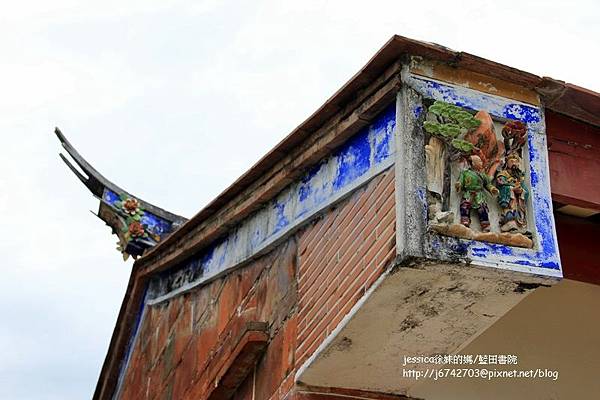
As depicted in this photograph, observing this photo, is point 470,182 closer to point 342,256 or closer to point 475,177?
point 475,177

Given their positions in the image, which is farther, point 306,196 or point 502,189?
point 306,196

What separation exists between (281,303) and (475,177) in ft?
4.01

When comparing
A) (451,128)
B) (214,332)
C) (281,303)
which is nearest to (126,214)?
(214,332)

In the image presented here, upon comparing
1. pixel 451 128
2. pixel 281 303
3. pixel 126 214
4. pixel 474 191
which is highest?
pixel 126 214

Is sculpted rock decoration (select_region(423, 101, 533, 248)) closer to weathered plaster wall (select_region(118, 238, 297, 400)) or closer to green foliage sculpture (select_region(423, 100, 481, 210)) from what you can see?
green foliage sculpture (select_region(423, 100, 481, 210))

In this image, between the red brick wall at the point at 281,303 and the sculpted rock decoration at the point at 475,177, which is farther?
the red brick wall at the point at 281,303

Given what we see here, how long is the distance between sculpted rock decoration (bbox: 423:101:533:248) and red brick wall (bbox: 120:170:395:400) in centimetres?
18

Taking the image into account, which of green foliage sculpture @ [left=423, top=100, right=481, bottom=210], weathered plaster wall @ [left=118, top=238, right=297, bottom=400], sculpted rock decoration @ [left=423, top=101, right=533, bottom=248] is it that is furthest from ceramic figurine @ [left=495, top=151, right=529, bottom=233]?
weathered plaster wall @ [left=118, top=238, right=297, bottom=400]

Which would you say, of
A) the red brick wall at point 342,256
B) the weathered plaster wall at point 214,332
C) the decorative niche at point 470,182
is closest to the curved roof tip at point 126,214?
the weathered plaster wall at point 214,332

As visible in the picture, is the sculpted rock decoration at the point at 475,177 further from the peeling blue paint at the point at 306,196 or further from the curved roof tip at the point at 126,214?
the curved roof tip at the point at 126,214

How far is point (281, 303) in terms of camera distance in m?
3.99

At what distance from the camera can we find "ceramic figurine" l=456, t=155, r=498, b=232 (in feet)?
10.2

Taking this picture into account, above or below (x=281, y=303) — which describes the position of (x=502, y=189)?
above

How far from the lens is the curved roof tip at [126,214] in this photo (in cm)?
601
